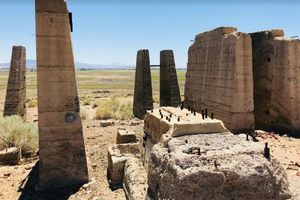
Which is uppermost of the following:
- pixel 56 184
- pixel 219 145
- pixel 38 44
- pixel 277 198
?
pixel 38 44

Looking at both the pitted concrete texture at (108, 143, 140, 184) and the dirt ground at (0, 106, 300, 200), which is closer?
the dirt ground at (0, 106, 300, 200)

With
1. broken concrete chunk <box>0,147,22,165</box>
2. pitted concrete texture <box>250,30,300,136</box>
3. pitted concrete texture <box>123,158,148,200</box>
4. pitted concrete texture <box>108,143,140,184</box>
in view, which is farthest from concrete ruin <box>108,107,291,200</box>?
pitted concrete texture <box>250,30,300,136</box>

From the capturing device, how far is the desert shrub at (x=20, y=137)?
36.4 feet

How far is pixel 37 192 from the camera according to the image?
8008mm

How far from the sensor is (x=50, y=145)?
827cm

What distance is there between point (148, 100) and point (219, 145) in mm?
13054

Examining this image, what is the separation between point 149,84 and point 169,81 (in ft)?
3.69

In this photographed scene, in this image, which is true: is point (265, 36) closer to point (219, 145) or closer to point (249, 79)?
point (249, 79)

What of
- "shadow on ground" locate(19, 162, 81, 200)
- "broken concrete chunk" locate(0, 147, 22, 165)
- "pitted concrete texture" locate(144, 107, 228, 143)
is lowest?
"shadow on ground" locate(19, 162, 81, 200)

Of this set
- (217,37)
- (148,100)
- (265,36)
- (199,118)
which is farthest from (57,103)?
(148,100)

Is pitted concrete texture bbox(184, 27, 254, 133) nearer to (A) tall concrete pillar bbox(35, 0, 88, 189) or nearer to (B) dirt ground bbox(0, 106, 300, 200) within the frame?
(B) dirt ground bbox(0, 106, 300, 200)

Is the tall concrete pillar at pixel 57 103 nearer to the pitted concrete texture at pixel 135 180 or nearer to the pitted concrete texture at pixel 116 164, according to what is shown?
the pitted concrete texture at pixel 116 164

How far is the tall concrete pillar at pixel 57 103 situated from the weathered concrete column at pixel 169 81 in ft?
33.5

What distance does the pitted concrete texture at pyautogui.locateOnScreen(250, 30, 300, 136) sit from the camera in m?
11.4
